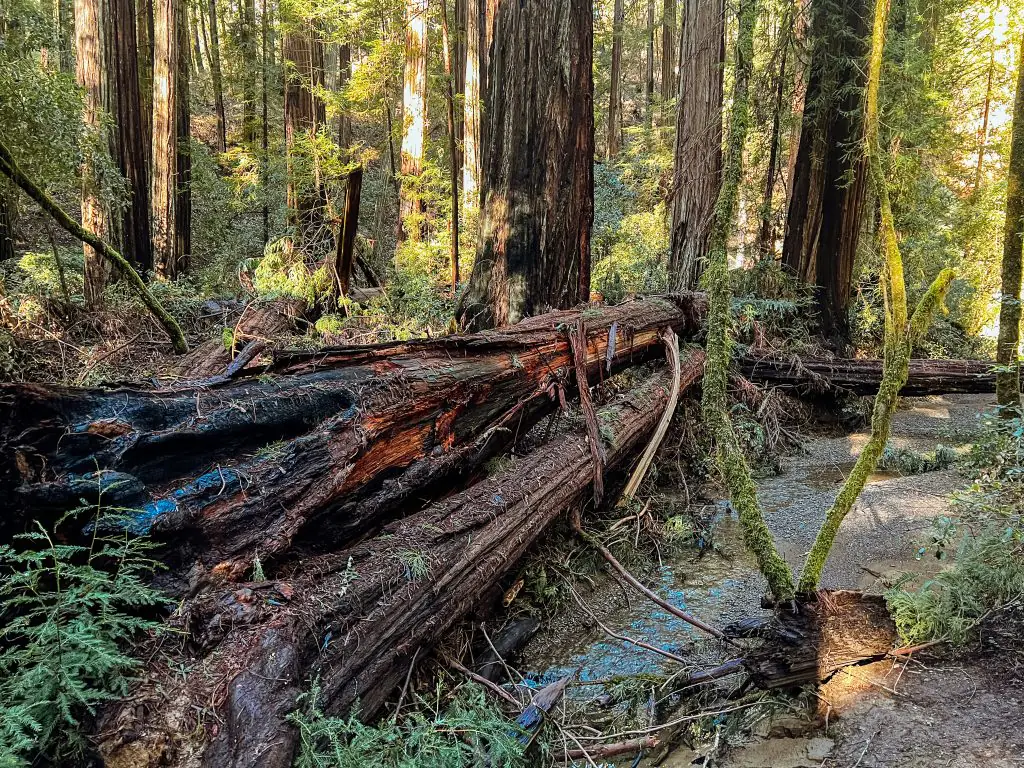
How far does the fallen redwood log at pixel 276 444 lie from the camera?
87.4 inches

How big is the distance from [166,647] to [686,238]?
808cm

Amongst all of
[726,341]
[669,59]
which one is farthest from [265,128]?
[726,341]

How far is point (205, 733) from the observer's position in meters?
1.84

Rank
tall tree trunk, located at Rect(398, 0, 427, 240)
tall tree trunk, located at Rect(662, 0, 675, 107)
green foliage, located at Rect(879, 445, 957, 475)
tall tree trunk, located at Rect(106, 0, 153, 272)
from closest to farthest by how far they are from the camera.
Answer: green foliage, located at Rect(879, 445, 957, 475) → tall tree trunk, located at Rect(106, 0, 153, 272) → tall tree trunk, located at Rect(398, 0, 427, 240) → tall tree trunk, located at Rect(662, 0, 675, 107)

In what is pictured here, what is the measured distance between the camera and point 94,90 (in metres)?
8.92

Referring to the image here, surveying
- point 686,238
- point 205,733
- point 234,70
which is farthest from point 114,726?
point 234,70

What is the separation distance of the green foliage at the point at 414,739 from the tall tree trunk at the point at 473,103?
41.1 feet

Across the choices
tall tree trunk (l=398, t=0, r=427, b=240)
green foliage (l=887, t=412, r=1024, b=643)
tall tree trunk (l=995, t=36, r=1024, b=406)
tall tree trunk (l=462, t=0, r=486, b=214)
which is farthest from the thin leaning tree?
tall tree trunk (l=462, t=0, r=486, b=214)

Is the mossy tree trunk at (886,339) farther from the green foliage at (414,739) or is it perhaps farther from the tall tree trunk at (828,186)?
the tall tree trunk at (828,186)

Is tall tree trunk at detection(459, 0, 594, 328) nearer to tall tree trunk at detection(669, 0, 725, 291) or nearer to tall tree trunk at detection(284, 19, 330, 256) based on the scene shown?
tall tree trunk at detection(669, 0, 725, 291)

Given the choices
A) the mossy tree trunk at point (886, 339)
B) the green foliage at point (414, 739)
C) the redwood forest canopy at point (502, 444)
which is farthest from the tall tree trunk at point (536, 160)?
the green foliage at point (414, 739)

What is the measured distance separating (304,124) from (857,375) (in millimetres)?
12304

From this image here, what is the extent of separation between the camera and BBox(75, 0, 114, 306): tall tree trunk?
8.18m

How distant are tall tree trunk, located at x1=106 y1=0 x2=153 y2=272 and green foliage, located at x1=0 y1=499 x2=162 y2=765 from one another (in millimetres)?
8172
